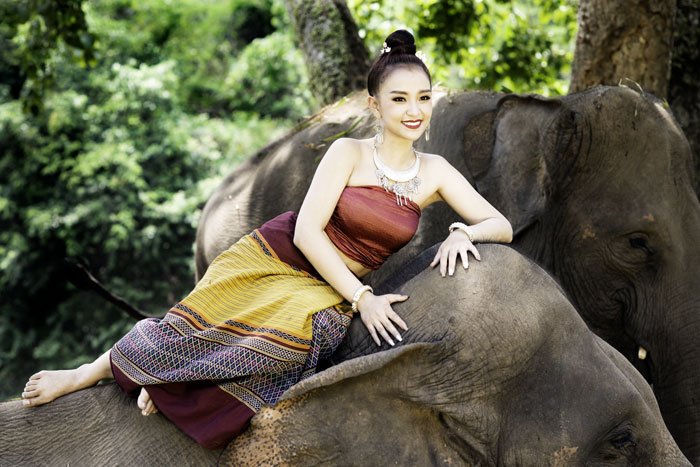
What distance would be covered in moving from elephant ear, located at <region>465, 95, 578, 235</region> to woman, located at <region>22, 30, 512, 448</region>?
1.25m

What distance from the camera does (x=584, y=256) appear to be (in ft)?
13.8

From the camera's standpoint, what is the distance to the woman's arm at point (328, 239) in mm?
2508

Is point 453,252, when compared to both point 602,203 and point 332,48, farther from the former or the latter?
point 332,48

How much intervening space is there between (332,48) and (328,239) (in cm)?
303

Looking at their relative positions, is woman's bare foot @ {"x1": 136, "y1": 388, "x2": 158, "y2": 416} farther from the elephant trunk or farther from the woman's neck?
the elephant trunk

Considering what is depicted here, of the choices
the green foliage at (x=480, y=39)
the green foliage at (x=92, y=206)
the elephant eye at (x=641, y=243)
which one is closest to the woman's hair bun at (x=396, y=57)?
the elephant eye at (x=641, y=243)

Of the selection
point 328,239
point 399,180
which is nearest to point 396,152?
point 399,180

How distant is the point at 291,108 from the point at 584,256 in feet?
38.6

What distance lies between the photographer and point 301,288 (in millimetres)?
2643

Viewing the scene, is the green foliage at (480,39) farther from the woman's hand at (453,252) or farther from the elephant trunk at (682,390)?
the woman's hand at (453,252)

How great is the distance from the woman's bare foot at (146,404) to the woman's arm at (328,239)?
0.56 m

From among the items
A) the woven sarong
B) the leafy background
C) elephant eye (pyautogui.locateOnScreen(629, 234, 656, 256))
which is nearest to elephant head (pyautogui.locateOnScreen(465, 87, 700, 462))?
elephant eye (pyautogui.locateOnScreen(629, 234, 656, 256))

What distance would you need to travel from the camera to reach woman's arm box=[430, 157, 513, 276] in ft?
8.16

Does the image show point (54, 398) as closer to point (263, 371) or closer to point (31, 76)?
point (263, 371)
